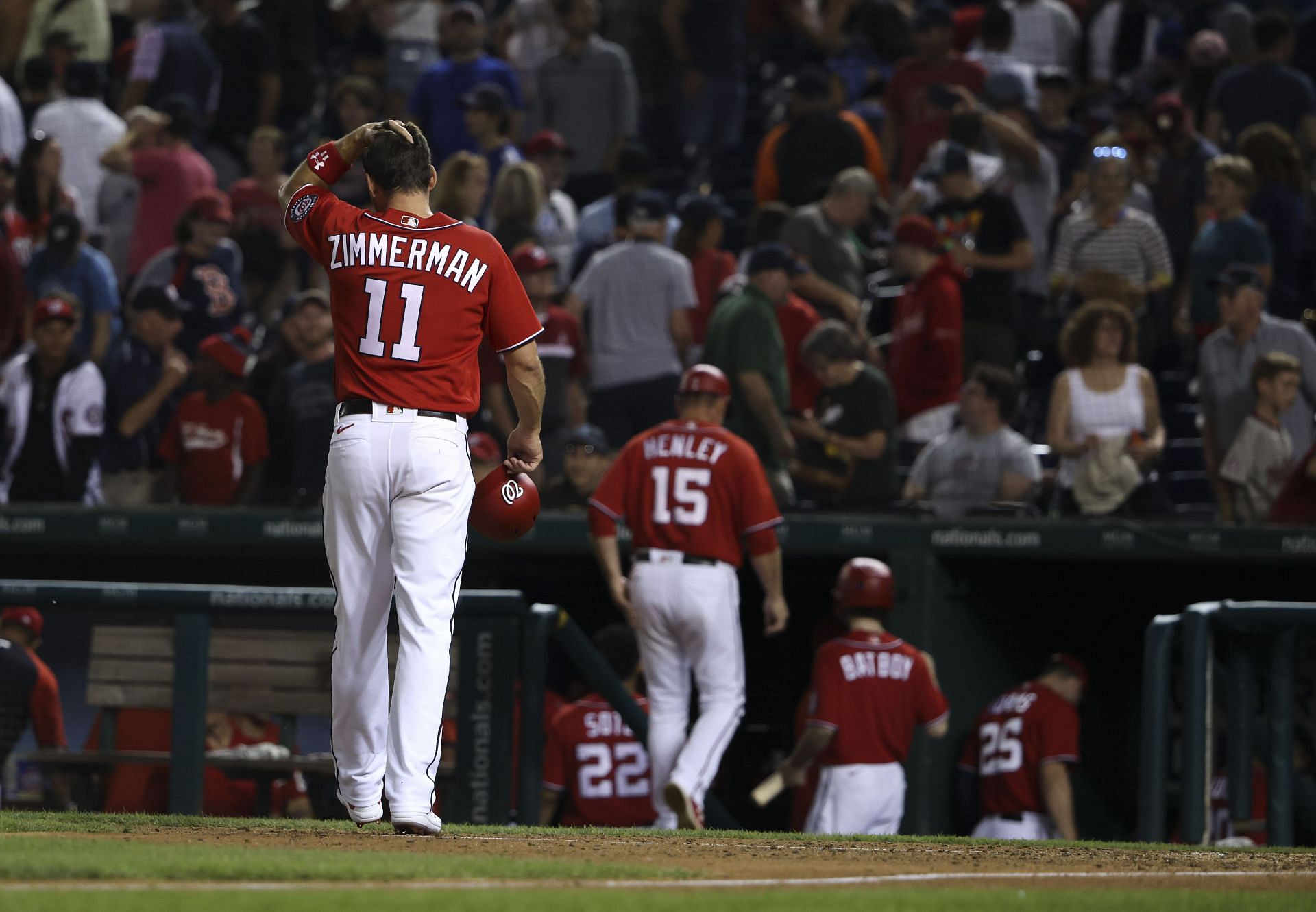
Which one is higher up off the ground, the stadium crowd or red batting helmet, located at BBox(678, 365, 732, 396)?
the stadium crowd

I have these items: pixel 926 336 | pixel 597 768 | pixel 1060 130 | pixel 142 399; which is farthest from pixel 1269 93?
pixel 142 399

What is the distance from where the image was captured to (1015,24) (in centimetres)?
1418

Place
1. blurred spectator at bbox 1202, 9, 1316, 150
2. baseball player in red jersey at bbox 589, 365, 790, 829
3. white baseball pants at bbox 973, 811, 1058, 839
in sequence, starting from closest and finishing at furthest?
baseball player in red jersey at bbox 589, 365, 790, 829 → white baseball pants at bbox 973, 811, 1058, 839 → blurred spectator at bbox 1202, 9, 1316, 150

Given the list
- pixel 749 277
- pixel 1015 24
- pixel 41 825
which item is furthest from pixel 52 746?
pixel 1015 24

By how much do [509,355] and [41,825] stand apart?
1.93 metres

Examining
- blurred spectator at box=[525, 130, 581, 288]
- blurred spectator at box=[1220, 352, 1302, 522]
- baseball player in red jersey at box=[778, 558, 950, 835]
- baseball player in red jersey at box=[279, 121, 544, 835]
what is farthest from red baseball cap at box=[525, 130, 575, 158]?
baseball player in red jersey at box=[279, 121, 544, 835]

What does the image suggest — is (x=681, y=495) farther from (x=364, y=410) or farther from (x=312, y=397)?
(x=364, y=410)

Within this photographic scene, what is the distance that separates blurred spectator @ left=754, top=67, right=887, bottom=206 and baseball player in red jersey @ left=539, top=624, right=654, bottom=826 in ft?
13.1

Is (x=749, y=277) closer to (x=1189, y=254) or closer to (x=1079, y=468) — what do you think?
(x=1079, y=468)

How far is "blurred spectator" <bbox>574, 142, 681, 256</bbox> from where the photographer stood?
11508mm

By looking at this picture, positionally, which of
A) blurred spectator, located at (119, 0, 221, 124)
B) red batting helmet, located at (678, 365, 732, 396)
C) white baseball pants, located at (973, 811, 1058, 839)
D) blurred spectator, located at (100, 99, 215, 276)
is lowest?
white baseball pants, located at (973, 811, 1058, 839)

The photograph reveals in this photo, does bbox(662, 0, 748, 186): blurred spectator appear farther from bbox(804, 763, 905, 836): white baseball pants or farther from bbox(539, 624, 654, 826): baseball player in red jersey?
bbox(804, 763, 905, 836): white baseball pants

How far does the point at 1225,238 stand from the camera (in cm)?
1084

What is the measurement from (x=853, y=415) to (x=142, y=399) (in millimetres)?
3480
